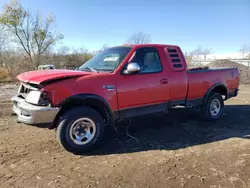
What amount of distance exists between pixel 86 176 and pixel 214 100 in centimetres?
445

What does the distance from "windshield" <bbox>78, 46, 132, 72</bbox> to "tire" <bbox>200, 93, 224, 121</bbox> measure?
2785 millimetres

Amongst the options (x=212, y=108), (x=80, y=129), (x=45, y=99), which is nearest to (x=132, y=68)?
(x=80, y=129)

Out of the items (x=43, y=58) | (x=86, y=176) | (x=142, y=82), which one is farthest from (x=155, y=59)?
(x=43, y=58)

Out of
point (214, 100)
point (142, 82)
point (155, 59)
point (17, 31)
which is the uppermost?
point (17, 31)

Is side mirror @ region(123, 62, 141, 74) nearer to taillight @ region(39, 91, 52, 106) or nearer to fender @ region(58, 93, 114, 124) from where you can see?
fender @ region(58, 93, 114, 124)

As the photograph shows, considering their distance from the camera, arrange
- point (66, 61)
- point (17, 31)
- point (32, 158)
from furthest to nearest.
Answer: point (66, 61) < point (17, 31) < point (32, 158)

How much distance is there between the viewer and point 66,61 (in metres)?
23.3

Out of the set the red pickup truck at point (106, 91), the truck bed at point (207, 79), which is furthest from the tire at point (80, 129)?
the truck bed at point (207, 79)

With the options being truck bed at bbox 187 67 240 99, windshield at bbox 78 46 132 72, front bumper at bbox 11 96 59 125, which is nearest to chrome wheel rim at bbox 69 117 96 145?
front bumper at bbox 11 96 59 125

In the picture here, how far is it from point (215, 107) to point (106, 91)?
3701mm

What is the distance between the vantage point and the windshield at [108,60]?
15.2ft

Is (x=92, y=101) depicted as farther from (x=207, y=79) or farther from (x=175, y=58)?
(x=207, y=79)

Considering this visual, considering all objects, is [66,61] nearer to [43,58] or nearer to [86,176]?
[43,58]

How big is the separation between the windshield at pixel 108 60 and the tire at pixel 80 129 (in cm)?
101
